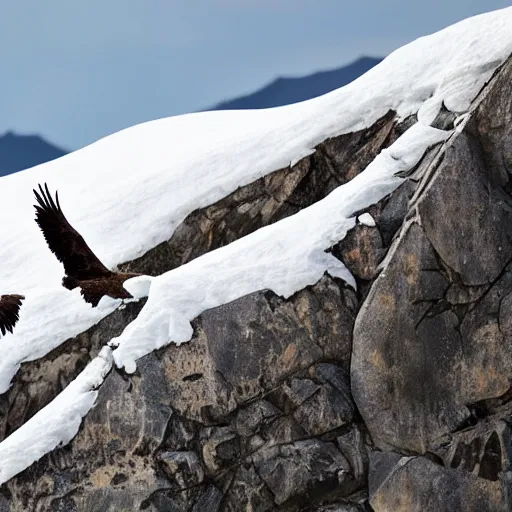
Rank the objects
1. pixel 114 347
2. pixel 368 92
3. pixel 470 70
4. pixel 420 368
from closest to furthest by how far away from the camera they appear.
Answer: pixel 420 368 < pixel 114 347 < pixel 470 70 < pixel 368 92

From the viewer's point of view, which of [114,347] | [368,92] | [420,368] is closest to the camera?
[420,368]

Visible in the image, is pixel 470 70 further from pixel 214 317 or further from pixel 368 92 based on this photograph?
pixel 214 317

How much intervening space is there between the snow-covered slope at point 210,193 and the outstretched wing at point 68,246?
1.53 feet

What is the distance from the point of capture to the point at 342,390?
8953mm

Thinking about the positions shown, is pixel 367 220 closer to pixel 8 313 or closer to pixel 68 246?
pixel 68 246

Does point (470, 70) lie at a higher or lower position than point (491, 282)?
higher

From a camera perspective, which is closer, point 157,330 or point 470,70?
point 157,330

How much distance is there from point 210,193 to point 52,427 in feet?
15.7

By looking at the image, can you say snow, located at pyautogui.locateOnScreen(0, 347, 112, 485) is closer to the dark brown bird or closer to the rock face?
the rock face

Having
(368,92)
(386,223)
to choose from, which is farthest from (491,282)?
(368,92)

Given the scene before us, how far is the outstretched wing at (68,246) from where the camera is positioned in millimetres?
11070

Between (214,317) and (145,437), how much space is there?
1295 mm

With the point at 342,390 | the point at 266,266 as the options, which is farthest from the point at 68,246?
the point at 342,390

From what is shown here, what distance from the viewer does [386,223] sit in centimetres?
938
